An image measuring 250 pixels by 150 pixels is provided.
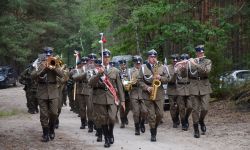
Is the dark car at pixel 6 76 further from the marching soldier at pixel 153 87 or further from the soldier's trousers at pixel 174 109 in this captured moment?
the marching soldier at pixel 153 87

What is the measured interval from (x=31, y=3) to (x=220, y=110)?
3319 centimetres

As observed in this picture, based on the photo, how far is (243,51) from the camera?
30156mm

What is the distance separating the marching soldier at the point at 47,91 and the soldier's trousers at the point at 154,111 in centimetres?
243

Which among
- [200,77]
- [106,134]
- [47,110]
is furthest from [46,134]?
[200,77]

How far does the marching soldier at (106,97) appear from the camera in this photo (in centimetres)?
1290

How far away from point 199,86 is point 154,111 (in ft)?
5.49

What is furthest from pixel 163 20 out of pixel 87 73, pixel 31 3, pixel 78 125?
pixel 31 3

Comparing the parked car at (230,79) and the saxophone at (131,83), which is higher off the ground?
the saxophone at (131,83)

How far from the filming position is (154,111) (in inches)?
544

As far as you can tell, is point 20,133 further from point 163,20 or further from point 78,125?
point 163,20

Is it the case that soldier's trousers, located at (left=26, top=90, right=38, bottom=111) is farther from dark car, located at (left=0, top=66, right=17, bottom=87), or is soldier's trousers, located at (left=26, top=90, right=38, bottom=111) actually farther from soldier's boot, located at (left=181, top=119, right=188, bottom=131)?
dark car, located at (left=0, top=66, right=17, bottom=87)

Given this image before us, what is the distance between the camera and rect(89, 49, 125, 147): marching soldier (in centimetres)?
1290

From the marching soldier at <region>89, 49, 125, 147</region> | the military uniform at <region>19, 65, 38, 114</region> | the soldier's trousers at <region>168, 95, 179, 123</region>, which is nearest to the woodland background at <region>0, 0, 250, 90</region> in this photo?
the military uniform at <region>19, 65, 38, 114</region>

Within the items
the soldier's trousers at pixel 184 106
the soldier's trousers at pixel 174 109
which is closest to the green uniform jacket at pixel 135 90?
the soldier's trousers at pixel 184 106
